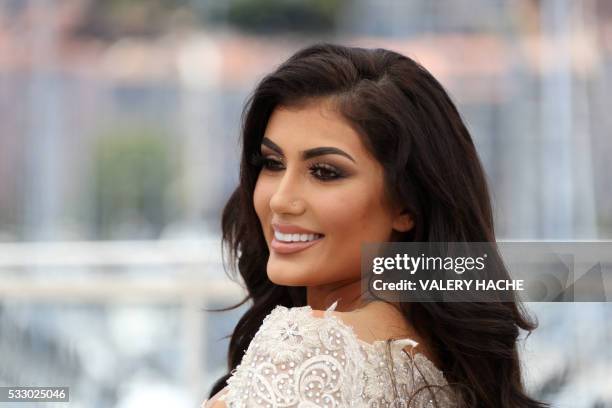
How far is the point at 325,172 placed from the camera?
5.43 ft

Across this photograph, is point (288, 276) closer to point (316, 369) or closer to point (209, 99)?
point (316, 369)

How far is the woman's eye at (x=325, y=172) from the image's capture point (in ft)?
5.41

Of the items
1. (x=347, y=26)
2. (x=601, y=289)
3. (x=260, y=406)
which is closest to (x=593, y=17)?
(x=347, y=26)

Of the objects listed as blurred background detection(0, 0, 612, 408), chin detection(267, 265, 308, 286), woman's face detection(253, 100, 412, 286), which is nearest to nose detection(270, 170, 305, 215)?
woman's face detection(253, 100, 412, 286)

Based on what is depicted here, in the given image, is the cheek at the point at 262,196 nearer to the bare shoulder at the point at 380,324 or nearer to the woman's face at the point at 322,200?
the woman's face at the point at 322,200

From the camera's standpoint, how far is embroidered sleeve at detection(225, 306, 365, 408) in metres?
1.48

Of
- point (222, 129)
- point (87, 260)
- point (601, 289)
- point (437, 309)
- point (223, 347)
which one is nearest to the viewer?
point (437, 309)

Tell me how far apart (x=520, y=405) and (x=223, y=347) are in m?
2.83

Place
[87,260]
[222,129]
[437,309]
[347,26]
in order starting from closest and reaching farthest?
[437,309] → [87,260] → [222,129] → [347,26]

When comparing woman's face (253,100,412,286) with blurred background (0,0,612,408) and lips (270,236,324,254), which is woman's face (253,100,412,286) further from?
blurred background (0,0,612,408)

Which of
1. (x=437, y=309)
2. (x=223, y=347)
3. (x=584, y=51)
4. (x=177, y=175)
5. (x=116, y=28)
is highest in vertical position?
(x=116, y=28)

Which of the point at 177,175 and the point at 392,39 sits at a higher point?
the point at 392,39

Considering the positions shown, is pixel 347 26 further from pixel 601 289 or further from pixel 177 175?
pixel 601 289

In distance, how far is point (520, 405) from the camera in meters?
1.73
